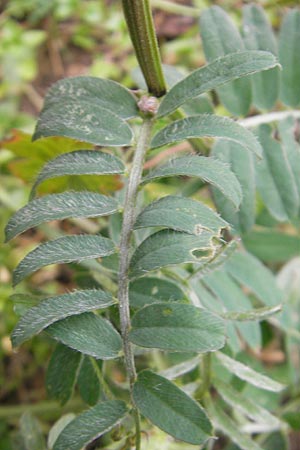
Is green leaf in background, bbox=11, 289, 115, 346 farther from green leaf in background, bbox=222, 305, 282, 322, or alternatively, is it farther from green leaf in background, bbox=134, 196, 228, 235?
green leaf in background, bbox=222, 305, 282, 322

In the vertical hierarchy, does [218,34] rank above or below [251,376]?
above

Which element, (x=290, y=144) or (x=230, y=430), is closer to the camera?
(x=230, y=430)

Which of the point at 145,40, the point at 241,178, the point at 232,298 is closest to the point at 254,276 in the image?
the point at 232,298

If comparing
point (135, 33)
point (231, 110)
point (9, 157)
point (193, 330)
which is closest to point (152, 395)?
point (193, 330)

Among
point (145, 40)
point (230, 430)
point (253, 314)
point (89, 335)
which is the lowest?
point (230, 430)

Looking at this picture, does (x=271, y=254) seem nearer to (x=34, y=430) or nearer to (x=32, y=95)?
(x=34, y=430)

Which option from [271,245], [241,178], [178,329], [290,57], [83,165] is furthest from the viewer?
[271,245]

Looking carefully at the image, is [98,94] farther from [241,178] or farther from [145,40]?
[241,178]
